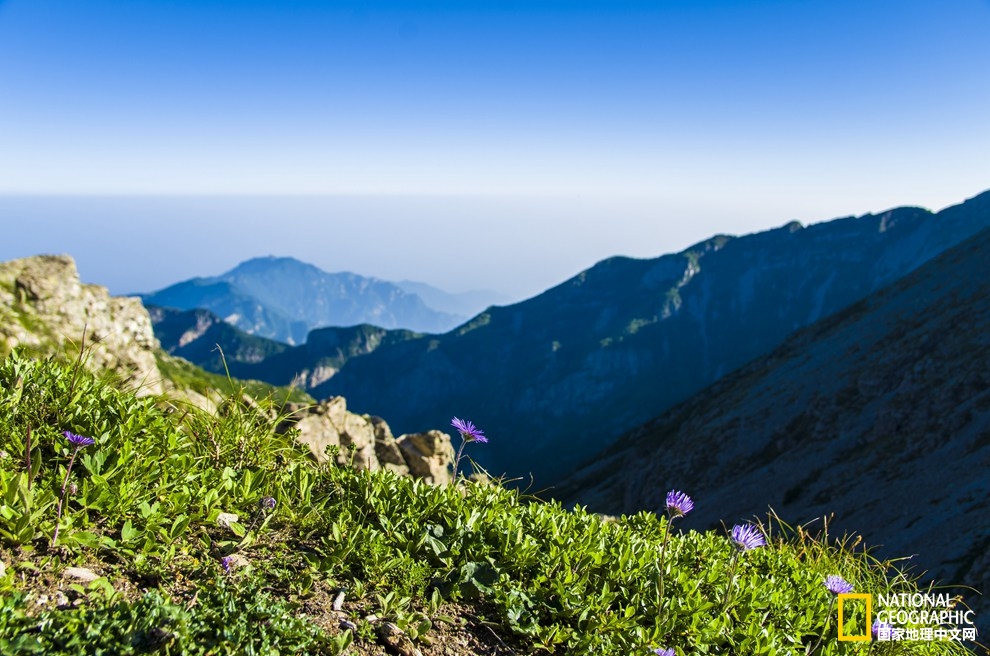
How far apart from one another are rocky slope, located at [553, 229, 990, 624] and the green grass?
23958 mm

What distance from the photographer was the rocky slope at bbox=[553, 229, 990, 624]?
1548 inches

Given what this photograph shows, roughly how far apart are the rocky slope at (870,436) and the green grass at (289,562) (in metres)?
24.0

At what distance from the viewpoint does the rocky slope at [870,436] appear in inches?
1548

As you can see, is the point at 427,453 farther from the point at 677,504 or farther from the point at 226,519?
the point at 677,504

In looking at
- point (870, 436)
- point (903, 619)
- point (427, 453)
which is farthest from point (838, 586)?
point (870, 436)

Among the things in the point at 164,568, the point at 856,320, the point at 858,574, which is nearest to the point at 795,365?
the point at 856,320

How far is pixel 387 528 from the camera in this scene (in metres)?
5.18

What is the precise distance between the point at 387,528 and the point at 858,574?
19.6ft

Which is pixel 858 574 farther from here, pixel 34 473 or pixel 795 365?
pixel 795 365

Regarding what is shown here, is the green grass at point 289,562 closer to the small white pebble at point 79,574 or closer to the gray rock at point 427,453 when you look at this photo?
the small white pebble at point 79,574

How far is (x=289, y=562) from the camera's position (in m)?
4.71

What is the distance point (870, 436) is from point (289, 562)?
234 ft

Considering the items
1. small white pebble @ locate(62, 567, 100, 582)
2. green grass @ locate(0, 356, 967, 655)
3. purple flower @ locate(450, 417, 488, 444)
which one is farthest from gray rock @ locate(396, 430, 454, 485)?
small white pebble @ locate(62, 567, 100, 582)

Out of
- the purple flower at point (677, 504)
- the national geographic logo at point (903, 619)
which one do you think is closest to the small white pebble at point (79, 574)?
the purple flower at point (677, 504)
